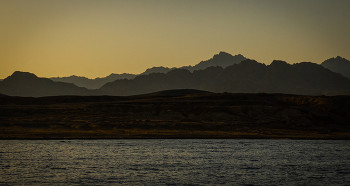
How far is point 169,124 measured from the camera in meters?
138

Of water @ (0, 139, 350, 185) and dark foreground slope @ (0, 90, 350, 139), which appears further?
dark foreground slope @ (0, 90, 350, 139)

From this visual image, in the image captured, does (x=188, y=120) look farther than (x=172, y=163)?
Yes

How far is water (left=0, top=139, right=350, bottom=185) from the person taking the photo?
53.4m

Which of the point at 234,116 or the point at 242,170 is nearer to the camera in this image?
the point at 242,170

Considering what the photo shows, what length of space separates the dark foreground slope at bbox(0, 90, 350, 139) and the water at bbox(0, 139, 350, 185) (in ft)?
54.9

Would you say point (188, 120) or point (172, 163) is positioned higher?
point (188, 120)

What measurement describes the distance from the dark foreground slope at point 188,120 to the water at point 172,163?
16738 mm

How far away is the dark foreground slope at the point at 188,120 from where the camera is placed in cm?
12119

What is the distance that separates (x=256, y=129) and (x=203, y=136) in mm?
22531

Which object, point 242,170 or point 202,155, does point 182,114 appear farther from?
point 242,170

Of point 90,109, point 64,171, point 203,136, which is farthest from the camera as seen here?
point 90,109

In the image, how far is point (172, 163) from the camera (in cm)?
6912

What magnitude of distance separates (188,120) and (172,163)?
81272 mm

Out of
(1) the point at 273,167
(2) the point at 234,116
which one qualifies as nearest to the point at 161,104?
(2) the point at 234,116
